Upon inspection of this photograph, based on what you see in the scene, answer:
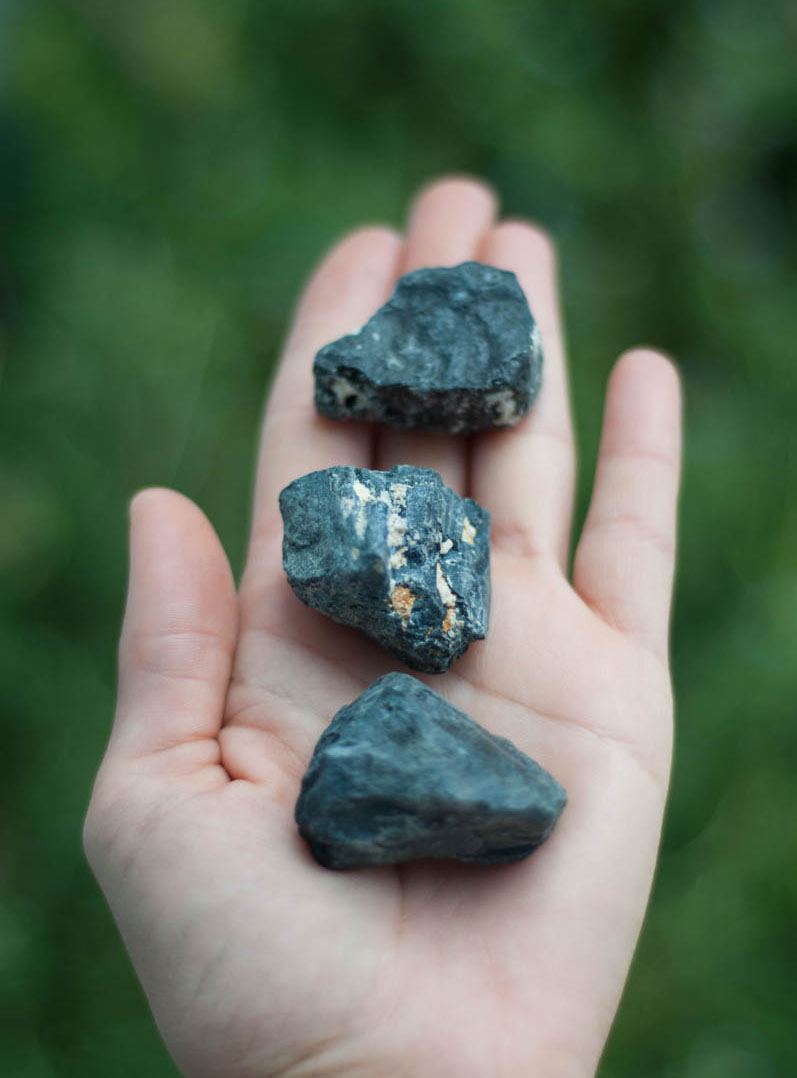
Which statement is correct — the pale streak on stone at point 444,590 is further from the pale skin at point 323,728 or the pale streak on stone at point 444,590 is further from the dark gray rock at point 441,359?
the dark gray rock at point 441,359

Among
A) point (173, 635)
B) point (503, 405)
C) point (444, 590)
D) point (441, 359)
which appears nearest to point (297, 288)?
point (441, 359)

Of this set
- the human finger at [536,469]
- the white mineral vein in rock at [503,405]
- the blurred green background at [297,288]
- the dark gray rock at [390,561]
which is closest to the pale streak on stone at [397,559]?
the dark gray rock at [390,561]

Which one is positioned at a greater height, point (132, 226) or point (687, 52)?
point (687, 52)

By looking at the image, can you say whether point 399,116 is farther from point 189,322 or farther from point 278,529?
point 278,529

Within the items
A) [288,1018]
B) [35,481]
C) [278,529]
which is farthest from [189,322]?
[288,1018]

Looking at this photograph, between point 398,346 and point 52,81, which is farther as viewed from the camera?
point 52,81

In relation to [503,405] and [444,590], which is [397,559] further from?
[503,405]

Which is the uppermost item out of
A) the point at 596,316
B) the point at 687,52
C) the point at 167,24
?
the point at 687,52
